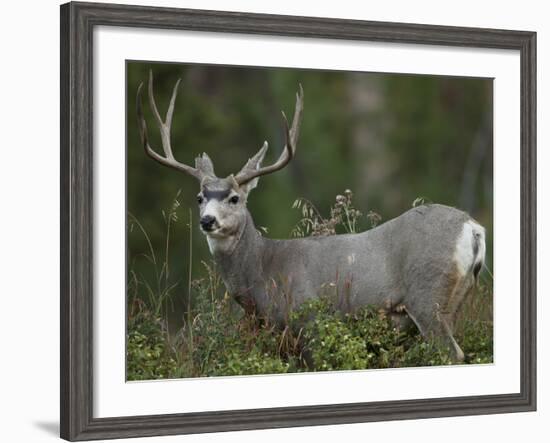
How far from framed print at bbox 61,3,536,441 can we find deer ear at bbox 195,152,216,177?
0.04ft

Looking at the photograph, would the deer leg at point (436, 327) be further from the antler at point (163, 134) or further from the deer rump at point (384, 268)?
the antler at point (163, 134)

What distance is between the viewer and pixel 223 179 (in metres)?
9.41

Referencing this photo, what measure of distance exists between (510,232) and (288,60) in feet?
6.93

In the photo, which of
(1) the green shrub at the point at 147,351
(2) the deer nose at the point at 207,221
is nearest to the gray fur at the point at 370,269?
(2) the deer nose at the point at 207,221

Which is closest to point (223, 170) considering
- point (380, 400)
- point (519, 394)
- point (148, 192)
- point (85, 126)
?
point (148, 192)

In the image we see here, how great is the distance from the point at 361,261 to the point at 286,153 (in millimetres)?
990

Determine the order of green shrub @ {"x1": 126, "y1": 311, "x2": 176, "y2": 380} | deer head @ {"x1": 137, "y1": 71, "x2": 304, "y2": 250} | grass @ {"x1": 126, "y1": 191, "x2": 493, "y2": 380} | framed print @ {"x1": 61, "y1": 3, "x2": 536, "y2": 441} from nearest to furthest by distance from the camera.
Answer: framed print @ {"x1": 61, "y1": 3, "x2": 536, "y2": 441} < green shrub @ {"x1": 126, "y1": 311, "x2": 176, "y2": 380} < grass @ {"x1": 126, "y1": 191, "x2": 493, "y2": 380} < deer head @ {"x1": 137, "y1": 71, "x2": 304, "y2": 250}

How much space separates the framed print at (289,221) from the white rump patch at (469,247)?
0.04ft

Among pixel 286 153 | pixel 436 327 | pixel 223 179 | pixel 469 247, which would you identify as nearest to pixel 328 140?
pixel 286 153

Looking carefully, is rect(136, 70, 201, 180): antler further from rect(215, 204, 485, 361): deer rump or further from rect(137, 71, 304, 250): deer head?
rect(215, 204, 485, 361): deer rump

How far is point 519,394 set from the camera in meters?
9.98

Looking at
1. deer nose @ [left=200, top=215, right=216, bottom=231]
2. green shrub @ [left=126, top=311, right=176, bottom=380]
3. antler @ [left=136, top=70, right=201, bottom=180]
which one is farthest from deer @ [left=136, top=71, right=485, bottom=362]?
green shrub @ [left=126, top=311, right=176, bottom=380]

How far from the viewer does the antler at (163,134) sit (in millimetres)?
8867

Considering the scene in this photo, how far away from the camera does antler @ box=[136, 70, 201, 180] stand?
349 inches
